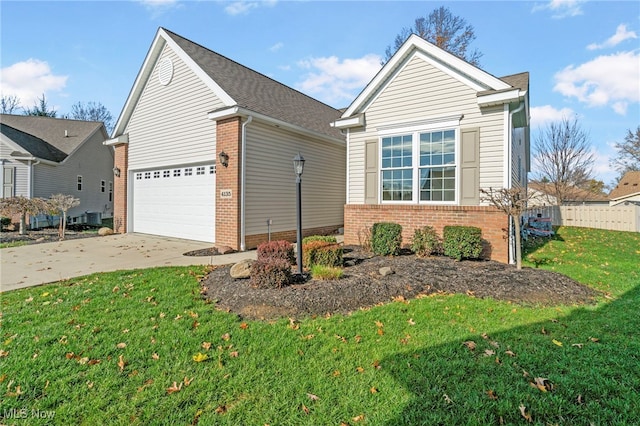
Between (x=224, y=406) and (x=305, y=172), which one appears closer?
(x=224, y=406)

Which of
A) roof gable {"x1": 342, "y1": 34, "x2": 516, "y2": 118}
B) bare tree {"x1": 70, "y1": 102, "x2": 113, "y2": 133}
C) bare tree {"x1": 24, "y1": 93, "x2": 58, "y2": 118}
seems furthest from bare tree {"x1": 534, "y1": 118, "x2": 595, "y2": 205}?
bare tree {"x1": 24, "y1": 93, "x2": 58, "y2": 118}

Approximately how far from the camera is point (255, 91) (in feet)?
37.4

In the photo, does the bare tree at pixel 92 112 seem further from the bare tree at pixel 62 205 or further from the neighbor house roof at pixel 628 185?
the neighbor house roof at pixel 628 185

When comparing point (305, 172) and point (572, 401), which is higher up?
point (305, 172)

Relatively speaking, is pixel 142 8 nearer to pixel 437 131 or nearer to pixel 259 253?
pixel 259 253

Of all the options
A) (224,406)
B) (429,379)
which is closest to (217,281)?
(224,406)

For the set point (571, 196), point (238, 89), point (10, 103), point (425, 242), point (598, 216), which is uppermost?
point (10, 103)

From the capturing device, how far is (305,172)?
11930 mm

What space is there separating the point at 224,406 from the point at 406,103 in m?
8.51

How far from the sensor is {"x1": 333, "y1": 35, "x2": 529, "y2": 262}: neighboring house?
7500 millimetres

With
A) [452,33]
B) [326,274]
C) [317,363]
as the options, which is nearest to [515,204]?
[326,274]

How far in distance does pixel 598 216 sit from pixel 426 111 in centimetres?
1610

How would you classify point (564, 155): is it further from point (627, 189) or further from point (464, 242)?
point (464, 242)

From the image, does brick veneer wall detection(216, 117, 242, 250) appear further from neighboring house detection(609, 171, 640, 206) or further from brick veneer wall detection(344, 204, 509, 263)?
neighboring house detection(609, 171, 640, 206)
